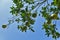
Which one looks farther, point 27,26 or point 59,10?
point 27,26

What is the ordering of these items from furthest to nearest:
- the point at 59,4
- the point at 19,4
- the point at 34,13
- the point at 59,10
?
the point at 19,4 → the point at 34,13 → the point at 59,10 → the point at 59,4

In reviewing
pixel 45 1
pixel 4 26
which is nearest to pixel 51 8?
pixel 45 1

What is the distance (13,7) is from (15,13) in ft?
1.89

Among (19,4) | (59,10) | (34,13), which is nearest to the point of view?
(59,10)

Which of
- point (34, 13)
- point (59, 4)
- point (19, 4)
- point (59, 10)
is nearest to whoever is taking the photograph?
point (59, 4)

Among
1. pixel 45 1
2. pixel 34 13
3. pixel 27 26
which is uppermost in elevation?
pixel 45 1

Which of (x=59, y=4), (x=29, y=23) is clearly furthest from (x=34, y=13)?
(x=59, y=4)

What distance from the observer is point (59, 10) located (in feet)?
25.7

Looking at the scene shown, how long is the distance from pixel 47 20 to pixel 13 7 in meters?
2.61

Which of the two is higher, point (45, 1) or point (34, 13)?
point (45, 1)

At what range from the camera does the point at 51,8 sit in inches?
350

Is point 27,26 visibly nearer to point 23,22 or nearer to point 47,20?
point 23,22

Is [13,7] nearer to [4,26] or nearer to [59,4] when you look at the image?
[4,26]

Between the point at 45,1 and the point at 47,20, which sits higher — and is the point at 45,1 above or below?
above
